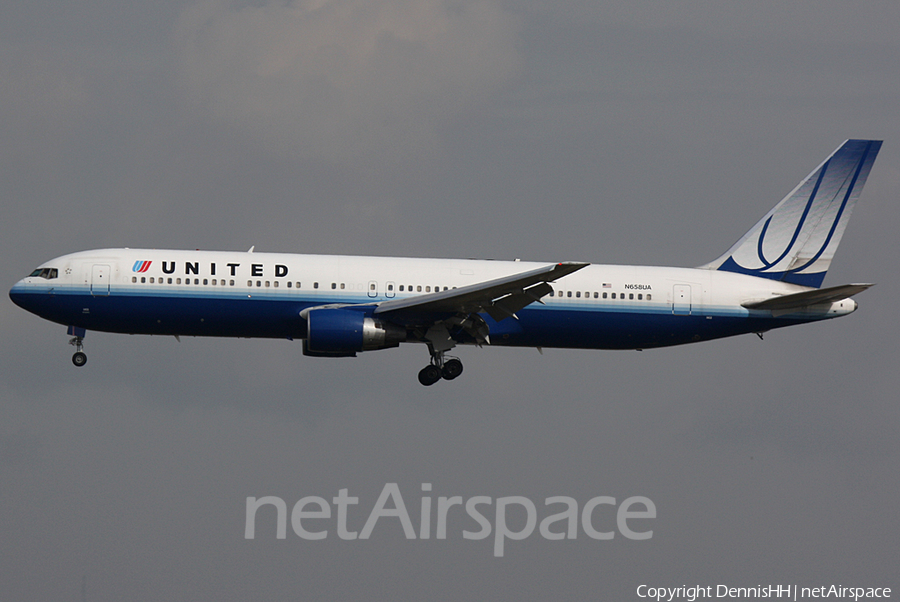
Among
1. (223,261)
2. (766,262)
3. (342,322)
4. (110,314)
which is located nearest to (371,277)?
(342,322)

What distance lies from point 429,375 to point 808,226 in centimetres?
1840

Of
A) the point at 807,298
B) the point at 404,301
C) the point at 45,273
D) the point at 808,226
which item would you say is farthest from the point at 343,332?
the point at 808,226

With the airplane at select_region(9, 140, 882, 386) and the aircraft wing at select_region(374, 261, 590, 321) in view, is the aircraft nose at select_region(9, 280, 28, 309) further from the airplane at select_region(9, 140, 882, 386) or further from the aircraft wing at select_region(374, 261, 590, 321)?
the aircraft wing at select_region(374, 261, 590, 321)

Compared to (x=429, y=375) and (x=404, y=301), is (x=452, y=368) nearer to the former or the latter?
(x=429, y=375)

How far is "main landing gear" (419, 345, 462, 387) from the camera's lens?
5103 cm

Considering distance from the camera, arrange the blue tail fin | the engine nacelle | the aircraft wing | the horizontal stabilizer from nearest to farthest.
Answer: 1. the aircraft wing
2. the engine nacelle
3. the horizontal stabilizer
4. the blue tail fin

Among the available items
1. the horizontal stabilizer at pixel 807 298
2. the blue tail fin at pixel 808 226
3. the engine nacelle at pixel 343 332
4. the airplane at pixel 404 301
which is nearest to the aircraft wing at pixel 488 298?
the airplane at pixel 404 301

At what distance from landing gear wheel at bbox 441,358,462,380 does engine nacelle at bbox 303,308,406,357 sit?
11.2ft

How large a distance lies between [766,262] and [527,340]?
11.8 metres

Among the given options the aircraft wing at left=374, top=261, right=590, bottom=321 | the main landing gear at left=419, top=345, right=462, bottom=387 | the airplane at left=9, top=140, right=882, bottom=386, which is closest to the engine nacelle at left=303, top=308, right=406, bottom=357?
the airplane at left=9, top=140, right=882, bottom=386

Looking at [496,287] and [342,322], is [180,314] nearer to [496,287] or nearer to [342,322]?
[342,322]

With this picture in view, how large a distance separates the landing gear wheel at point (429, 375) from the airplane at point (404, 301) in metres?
0.05

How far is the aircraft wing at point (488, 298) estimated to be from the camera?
1811 inches

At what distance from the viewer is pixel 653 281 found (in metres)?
51.7
